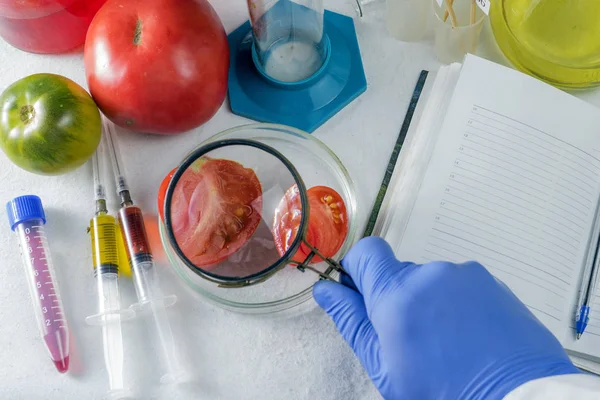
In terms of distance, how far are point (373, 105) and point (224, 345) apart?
0.39m

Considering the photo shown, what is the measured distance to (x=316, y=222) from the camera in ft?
2.43

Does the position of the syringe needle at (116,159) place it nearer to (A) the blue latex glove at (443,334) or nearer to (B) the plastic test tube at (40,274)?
(B) the plastic test tube at (40,274)

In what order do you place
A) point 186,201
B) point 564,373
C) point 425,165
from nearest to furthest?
point 564,373
point 186,201
point 425,165

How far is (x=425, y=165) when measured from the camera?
792 millimetres

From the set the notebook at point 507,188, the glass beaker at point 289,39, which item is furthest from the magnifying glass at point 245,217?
the glass beaker at point 289,39

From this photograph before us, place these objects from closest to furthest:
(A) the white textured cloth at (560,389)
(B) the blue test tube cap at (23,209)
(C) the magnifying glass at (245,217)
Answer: (A) the white textured cloth at (560,389) < (C) the magnifying glass at (245,217) < (B) the blue test tube cap at (23,209)

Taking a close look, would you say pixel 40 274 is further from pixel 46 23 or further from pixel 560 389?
pixel 560 389

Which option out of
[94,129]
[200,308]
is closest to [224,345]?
[200,308]

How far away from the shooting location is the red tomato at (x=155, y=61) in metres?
0.74

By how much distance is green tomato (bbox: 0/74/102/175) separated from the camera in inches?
28.5

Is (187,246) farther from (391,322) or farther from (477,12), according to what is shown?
(477,12)

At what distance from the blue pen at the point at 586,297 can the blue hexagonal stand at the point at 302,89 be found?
0.39 meters

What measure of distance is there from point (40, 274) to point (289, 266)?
1.05 feet

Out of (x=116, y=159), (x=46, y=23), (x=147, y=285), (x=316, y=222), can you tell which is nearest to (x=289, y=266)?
(x=316, y=222)
